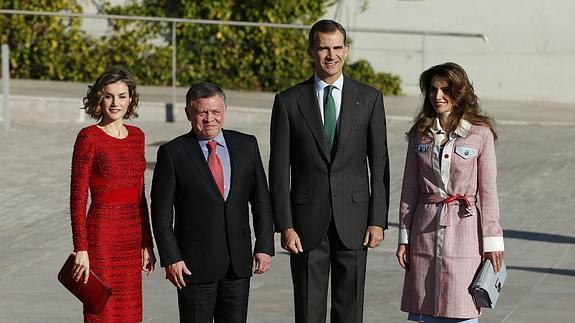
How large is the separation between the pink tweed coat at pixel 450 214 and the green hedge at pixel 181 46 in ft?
44.5

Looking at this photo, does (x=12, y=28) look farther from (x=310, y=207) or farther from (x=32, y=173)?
(x=310, y=207)

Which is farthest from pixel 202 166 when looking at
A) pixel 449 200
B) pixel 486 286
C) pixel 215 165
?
pixel 486 286

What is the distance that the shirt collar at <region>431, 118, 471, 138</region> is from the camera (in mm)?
6889

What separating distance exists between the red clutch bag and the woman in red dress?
3cm

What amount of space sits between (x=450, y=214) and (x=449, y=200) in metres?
0.07

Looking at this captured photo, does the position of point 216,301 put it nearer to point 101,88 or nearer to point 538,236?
point 101,88

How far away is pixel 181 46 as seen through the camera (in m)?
20.7

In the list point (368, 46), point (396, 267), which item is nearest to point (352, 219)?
point (396, 267)

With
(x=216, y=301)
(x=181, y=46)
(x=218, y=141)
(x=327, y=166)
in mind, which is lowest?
(x=216, y=301)

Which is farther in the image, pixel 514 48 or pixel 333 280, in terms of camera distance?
pixel 514 48

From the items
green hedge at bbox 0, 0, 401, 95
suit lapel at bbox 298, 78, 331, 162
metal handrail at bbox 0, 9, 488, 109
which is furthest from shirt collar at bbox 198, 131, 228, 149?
green hedge at bbox 0, 0, 401, 95

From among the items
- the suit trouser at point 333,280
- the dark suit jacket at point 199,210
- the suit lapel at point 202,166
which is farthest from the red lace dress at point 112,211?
the suit trouser at point 333,280

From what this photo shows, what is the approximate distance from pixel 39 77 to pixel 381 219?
14332 millimetres

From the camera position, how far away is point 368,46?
2073 centimetres
